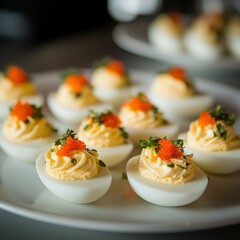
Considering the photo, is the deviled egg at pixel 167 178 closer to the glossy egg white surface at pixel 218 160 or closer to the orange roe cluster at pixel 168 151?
the orange roe cluster at pixel 168 151

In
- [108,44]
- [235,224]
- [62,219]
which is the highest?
[62,219]

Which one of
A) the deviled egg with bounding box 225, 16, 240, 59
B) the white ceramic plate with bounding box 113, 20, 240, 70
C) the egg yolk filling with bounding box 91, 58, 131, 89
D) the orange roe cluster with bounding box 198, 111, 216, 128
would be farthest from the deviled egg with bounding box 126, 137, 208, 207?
the deviled egg with bounding box 225, 16, 240, 59

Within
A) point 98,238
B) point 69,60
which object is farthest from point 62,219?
point 69,60

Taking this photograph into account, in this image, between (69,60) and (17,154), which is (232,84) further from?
(17,154)

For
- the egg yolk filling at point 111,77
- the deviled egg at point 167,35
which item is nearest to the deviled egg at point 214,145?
the egg yolk filling at point 111,77

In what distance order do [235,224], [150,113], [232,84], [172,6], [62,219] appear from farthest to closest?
[172,6] → [232,84] → [150,113] → [235,224] → [62,219]

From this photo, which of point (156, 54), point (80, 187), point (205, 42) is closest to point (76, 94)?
point (80, 187)

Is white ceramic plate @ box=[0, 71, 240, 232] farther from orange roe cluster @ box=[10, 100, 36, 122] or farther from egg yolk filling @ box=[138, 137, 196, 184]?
orange roe cluster @ box=[10, 100, 36, 122]
